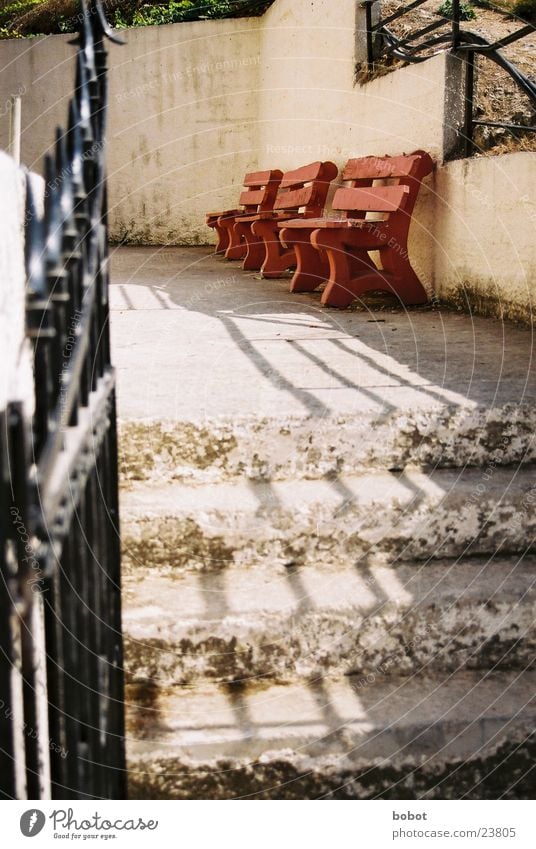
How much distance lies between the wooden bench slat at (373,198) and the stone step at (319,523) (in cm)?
275

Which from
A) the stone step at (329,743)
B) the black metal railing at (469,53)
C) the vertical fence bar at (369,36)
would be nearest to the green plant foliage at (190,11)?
the vertical fence bar at (369,36)

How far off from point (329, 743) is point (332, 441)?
37.2 inches

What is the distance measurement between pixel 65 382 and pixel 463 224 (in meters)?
3.87

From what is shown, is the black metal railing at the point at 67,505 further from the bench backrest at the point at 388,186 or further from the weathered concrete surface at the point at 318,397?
the bench backrest at the point at 388,186

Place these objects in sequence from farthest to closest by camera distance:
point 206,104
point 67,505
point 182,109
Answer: point 182,109 → point 206,104 → point 67,505

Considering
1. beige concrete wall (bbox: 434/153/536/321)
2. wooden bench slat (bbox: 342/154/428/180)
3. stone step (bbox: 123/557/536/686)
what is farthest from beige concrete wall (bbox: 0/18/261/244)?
stone step (bbox: 123/557/536/686)

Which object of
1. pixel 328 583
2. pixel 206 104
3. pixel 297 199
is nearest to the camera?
pixel 328 583

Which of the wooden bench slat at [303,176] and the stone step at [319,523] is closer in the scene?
the stone step at [319,523]

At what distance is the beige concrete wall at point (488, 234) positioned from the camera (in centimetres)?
409

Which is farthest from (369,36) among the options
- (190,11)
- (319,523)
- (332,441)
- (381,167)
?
(319,523)

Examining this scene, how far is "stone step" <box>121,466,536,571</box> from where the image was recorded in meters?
2.38

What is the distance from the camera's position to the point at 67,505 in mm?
1241

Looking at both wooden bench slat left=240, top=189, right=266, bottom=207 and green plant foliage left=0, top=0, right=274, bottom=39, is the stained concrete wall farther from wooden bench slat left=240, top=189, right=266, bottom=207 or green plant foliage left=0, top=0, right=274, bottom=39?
wooden bench slat left=240, top=189, right=266, bottom=207

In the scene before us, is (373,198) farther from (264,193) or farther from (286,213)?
(264,193)
